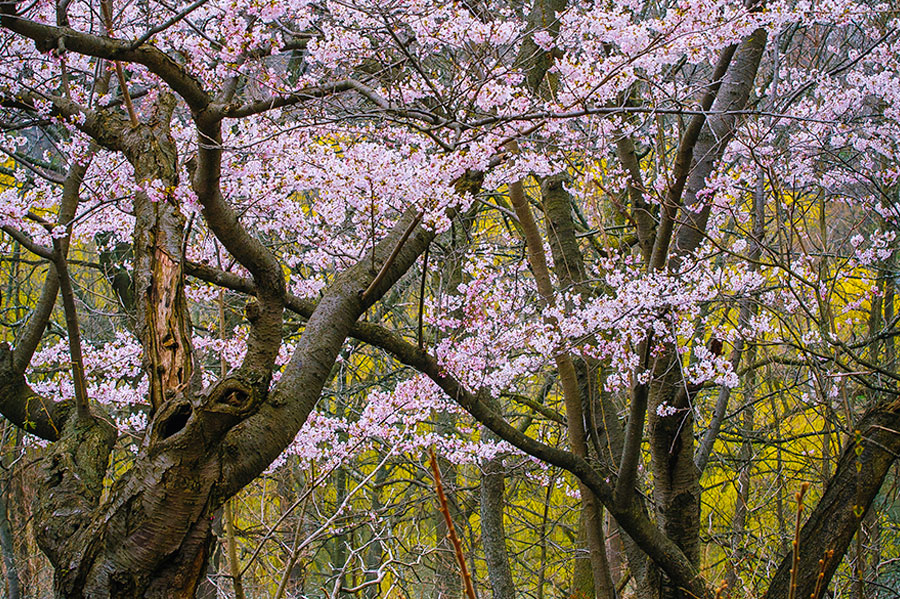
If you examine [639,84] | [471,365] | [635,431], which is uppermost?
[639,84]

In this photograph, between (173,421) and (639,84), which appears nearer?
(173,421)

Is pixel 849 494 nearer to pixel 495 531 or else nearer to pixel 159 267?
pixel 159 267

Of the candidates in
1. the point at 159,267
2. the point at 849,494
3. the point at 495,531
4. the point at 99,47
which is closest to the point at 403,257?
the point at 159,267

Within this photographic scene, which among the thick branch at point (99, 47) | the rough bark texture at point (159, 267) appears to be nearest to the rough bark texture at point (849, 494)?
the rough bark texture at point (159, 267)

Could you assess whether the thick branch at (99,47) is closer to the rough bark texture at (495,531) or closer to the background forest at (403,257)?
the background forest at (403,257)

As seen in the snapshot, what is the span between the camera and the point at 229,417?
221 cm

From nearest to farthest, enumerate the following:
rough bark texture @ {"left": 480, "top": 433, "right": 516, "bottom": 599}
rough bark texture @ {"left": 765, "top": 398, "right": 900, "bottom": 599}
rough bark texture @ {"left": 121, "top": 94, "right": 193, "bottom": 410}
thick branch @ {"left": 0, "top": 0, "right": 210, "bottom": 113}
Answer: thick branch @ {"left": 0, "top": 0, "right": 210, "bottom": 113}
rough bark texture @ {"left": 121, "top": 94, "right": 193, "bottom": 410}
rough bark texture @ {"left": 765, "top": 398, "right": 900, "bottom": 599}
rough bark texture @ {"left": 480, "top": 433, "right": 516, "bottom": 599}

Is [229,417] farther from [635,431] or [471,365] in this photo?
[471,365]

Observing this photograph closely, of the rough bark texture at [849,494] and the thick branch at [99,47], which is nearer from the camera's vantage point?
the thick branch at [99,47]

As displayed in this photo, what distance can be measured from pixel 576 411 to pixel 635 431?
100 cm

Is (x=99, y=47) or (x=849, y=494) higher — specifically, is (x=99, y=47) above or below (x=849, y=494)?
above

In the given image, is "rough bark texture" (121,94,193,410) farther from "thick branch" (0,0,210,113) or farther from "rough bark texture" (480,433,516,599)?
"rough bark texture" (480,433,516,599)

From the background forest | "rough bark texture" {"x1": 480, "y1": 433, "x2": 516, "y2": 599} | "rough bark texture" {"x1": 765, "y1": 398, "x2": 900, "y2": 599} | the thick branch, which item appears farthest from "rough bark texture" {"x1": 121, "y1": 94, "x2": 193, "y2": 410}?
"rough bark texture" {"x1": 480, "y1": 433, "x2": 516, "y2": 599}

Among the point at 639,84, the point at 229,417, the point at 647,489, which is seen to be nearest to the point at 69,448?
the point at 229,417
